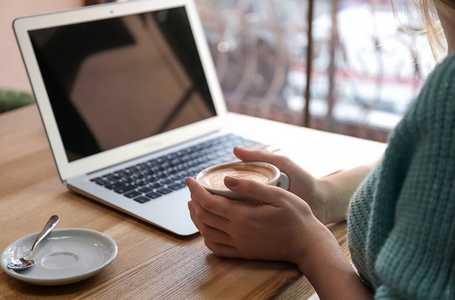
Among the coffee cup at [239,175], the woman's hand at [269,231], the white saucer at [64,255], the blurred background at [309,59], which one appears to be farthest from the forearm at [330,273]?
the blurred background at [309,59]

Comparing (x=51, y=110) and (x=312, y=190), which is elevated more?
(x=51, y=110)

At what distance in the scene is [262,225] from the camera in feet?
2.35

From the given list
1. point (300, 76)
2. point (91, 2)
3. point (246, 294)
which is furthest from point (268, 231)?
point (300, 76)

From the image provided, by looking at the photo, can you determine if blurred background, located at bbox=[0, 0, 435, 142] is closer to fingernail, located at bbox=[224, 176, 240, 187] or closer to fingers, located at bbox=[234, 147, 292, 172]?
fingers, located at bbox=[234, 147, 292, 172]

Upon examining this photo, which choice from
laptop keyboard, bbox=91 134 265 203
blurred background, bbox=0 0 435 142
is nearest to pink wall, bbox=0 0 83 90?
blurred background, bbox=0 0 435 142

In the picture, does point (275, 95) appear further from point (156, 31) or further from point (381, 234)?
point (381, 234)

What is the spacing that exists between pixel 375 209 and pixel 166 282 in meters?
0.27

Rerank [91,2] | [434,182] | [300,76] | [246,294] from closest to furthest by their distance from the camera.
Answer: [434,182] → [246,294] → [91,2] → [300,76]

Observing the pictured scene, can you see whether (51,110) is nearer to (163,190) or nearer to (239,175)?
(163,190)

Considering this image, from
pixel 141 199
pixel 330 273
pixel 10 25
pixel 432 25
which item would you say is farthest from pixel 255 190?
pixel 10 25

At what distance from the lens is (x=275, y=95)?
3373mm

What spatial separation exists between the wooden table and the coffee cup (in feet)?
0.28

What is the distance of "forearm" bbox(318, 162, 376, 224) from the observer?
84 centimetres

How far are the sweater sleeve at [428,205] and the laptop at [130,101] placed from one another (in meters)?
0.35
